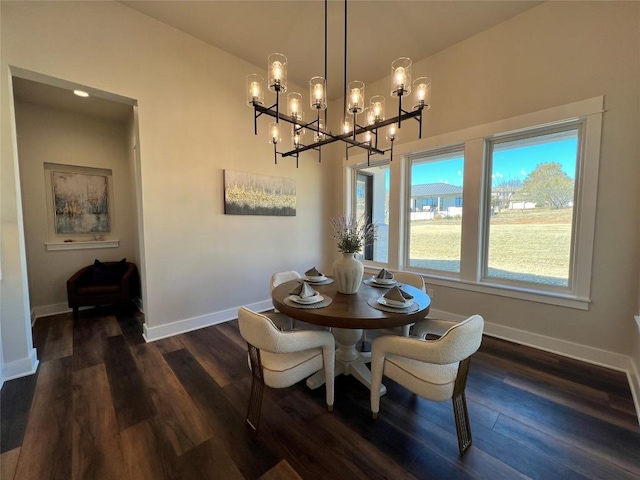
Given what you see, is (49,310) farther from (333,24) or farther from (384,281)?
(333,24)

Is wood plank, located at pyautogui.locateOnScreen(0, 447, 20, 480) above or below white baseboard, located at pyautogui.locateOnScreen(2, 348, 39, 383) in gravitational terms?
below

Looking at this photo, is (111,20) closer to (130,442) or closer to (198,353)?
(198,353)

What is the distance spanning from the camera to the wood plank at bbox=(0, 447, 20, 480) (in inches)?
50.5

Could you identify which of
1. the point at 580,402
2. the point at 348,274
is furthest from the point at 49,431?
the point at 580,402

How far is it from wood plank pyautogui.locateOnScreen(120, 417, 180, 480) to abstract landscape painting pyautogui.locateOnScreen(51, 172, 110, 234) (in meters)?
3.62

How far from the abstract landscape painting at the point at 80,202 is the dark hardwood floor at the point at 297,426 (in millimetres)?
2308

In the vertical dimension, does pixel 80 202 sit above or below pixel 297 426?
above

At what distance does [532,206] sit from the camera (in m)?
2.66

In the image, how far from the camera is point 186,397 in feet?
6.15

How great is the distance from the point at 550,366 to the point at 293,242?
10.7ft

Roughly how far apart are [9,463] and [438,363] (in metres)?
2.39

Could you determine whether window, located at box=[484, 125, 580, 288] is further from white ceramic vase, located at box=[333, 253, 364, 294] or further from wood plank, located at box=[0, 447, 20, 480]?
wood plank, located at box=[0, 447, 20, 480]

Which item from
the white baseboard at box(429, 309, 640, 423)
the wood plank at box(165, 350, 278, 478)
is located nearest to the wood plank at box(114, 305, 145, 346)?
the wood plank at box(165, 350, 278, 478)

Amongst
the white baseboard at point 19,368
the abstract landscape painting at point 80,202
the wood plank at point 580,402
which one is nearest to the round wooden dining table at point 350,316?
the wood plank at point 580,402
